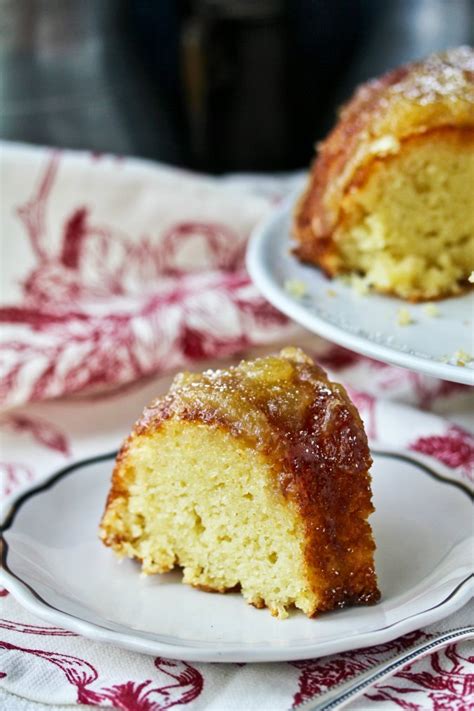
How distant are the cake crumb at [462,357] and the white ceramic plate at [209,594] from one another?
7.8 inches

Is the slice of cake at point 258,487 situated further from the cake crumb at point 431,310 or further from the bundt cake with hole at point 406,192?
the bundt cake with hole at point 406,192

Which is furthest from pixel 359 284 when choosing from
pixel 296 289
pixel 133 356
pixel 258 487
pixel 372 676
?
pixel 372 676

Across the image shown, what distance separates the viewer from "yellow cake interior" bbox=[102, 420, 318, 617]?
1.27 m

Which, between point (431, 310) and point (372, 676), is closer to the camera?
point (372, 676)

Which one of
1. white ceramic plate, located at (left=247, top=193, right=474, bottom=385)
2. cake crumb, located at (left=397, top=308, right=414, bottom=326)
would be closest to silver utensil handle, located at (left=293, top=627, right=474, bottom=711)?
white ceramic plate, located at (left=247, top=193, right=474, bottom=385)

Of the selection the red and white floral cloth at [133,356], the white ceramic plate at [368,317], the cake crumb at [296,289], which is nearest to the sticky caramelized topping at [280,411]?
the white ceramic plate at [368,317]

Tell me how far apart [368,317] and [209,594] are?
1.77 feet

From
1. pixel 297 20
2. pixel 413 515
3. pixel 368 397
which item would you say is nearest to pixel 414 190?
pixel 368 397

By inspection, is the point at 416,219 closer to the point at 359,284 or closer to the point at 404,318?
the point at 359,284

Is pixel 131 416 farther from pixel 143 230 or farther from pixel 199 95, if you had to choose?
pixel 199 95

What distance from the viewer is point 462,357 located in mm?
1425

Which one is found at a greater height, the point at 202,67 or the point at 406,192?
the point at 406,192

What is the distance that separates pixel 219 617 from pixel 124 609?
0.39 ft

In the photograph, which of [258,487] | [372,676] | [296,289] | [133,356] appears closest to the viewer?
[372,676]
